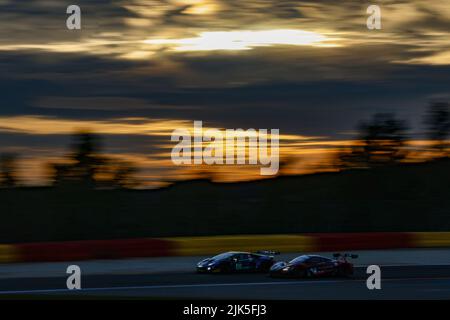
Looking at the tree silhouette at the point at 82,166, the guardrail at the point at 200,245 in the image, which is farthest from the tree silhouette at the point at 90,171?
the guardrail at the point at 200,245

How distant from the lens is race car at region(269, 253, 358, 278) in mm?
20328

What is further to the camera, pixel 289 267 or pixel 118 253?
pixel 118 253

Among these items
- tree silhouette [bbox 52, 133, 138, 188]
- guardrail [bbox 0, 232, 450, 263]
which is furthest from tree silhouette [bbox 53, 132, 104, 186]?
guardrail [bbox 0, 232, 450, 263]

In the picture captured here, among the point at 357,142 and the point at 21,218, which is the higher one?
the point at 357,142

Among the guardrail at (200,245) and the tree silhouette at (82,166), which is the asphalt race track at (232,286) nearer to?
the guardrail at (200,245)

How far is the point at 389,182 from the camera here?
55.7m

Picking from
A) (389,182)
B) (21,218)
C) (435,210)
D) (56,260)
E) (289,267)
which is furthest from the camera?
(389,182)

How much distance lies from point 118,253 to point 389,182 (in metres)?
34.0

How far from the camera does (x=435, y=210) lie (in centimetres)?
4234

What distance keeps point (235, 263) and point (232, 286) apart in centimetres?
271
